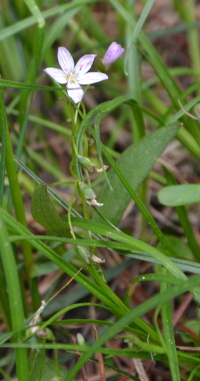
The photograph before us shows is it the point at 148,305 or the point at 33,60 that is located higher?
the point at 33,60

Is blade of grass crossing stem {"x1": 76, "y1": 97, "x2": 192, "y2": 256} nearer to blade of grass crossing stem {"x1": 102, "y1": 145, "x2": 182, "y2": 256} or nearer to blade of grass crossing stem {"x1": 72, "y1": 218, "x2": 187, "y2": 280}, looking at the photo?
blade of grass crossing stem {"x1": 102, "y1": 145, "x2": 182, "y2": 256}

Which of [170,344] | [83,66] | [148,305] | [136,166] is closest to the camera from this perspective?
[148,305]

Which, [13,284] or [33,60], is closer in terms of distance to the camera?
[13,284]

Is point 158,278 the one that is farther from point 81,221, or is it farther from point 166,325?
point 81,221

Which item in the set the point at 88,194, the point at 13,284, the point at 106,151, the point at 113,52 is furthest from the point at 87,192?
the point at 113,52

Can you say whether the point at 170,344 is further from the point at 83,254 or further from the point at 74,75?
the point at 74,75

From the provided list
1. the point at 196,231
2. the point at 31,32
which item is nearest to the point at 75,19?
the point at 31,32

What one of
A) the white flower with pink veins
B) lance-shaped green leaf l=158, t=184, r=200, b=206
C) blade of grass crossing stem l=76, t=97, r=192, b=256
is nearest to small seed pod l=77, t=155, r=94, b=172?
blade of grass crossing stem l=76, t=97, r=192, b=256
